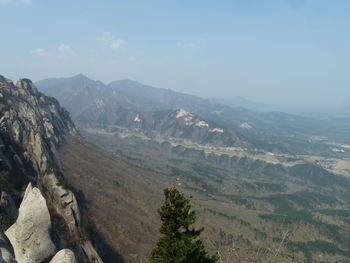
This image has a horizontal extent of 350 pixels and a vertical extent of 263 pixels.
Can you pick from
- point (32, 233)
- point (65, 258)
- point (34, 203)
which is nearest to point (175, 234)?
point (65, 258)

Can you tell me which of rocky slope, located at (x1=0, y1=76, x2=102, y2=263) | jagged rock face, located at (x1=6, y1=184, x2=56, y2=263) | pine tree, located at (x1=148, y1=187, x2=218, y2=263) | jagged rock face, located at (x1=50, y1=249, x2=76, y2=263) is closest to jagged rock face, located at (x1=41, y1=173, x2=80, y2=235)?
rocky slope, located at (x1=0, y1=76, x2=102, y2=263)

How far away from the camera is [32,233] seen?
1764 inches

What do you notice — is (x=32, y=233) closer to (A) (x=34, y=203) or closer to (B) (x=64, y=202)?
(A) (x=34, y=203)

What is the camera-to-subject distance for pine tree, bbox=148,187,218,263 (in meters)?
39.4

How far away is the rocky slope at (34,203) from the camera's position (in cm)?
4409

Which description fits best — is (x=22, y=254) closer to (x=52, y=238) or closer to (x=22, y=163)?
(x=52, y=238)

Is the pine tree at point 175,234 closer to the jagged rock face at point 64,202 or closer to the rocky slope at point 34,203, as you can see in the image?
the rocky slope at point 34,203

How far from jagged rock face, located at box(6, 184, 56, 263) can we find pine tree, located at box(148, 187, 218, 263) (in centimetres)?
1437

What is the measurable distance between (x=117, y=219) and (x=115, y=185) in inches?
1796

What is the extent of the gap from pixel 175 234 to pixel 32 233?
1880 centimetres

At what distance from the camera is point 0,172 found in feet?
290

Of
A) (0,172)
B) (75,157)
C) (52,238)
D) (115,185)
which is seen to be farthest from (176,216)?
(75,157)

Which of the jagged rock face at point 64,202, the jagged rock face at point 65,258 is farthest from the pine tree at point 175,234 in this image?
the jagged rock face at point 64,202

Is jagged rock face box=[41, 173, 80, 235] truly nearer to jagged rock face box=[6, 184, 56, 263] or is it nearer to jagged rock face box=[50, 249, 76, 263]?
jagged rock face box=[6, 184, 56, 263]
